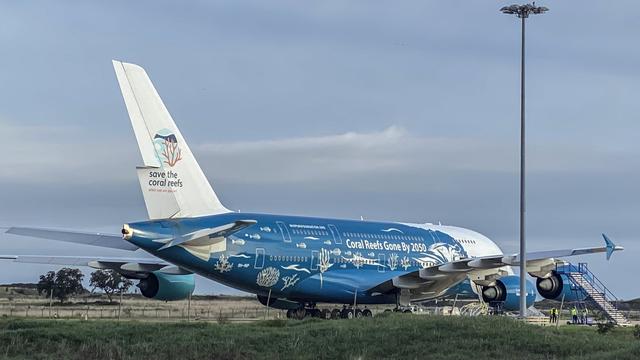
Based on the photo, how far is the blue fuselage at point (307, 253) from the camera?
121 ft

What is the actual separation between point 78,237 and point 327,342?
48.0ft

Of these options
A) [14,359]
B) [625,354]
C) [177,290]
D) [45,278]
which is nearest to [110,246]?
[177,290]

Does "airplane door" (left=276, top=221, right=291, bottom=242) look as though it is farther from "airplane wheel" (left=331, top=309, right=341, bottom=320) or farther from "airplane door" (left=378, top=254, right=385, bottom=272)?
"airplane door" (left=378, top=254, right=385, bottom=272)

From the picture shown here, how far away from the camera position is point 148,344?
25188 mm

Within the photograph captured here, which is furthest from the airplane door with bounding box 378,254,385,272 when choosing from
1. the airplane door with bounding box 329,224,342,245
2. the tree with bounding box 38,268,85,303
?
the tree with bounding box 38,268,85,303

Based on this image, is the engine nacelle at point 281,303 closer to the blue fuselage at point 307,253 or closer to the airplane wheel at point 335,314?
the airplane wheel at point 335,314

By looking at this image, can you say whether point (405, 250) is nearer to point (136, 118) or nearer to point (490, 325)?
point (136, 118)

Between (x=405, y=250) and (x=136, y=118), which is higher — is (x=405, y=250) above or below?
below

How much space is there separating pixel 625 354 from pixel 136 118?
19.3 m

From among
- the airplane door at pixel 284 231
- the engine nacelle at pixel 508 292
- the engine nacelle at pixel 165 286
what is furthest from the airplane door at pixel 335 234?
the engine nacelle at pixel 508 292

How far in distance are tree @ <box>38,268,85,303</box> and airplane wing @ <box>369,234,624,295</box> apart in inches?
1475

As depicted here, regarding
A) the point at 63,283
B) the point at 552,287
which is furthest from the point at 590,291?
the point at 63,283

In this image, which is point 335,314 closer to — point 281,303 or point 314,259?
point 281,303

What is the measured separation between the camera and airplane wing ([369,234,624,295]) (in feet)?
134
